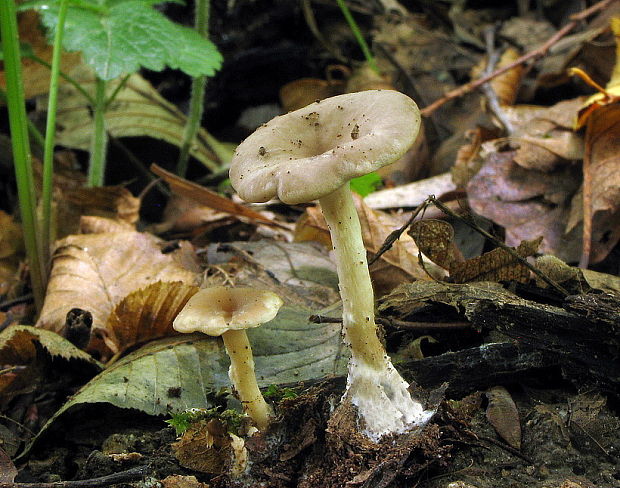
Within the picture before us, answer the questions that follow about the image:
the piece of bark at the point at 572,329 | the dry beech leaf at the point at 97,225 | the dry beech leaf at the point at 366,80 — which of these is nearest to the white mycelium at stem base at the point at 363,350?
the piece of bark at the point at 572,329

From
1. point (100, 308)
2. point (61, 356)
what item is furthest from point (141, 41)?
point (61, 356)

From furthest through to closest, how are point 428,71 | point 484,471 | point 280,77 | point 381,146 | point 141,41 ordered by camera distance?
point 280,77 < point 428,71 < point 141,41 < point 484,471 < point 381,146

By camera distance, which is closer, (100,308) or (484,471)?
(484,471)

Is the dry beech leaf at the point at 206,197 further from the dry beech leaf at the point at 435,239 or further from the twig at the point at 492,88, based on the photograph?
the twig at the point at 492,88

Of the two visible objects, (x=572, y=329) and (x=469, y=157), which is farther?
(x=469, y=157)

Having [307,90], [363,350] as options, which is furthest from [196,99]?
[363,350]

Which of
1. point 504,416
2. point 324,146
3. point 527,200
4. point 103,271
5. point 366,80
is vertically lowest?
point 504,416

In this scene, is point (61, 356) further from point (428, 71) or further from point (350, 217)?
point (428, 71)

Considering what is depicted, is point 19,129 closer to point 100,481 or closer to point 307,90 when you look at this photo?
point 100,481
